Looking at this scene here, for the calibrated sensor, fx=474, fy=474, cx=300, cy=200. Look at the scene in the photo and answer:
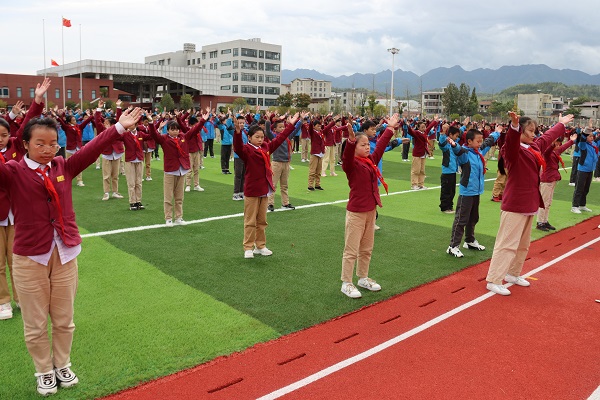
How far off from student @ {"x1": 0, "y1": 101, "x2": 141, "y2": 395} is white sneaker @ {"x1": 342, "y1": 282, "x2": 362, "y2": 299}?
316cm

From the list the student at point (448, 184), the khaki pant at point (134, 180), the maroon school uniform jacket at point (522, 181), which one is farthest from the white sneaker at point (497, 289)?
the khaki pant at point (134, 180)

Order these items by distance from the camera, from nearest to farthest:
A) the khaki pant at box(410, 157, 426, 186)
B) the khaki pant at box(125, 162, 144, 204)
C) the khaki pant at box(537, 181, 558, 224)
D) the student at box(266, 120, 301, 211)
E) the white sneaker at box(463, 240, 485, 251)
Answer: the white sneaker at box(463, 240, 485, 251) → the khaki pant at box(537, 181, 558, 224) → the khaki pant at box(125, 162, 144, 204) → the student at box(266, 120, 301, 211) → the khaki pant at box(410, 157, 426, 186)

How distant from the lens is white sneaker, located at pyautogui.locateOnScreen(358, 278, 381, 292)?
606cm

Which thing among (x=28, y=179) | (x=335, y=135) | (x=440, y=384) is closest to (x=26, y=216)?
(x=28, y=179)

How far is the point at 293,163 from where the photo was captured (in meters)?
21.7

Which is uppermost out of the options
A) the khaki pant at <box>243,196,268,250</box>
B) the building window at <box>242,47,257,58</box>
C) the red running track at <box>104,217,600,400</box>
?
the building window at <box>242,47,257,58</box>

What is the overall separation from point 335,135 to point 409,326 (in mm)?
13137

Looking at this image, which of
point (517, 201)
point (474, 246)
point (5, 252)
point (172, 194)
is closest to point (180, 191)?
point (172, 194)

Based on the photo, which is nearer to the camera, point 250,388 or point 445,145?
point 250,388

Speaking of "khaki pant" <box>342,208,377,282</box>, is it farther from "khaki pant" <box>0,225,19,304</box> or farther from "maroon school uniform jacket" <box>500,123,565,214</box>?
"khaki pant" <box>0,225,19,304</box>

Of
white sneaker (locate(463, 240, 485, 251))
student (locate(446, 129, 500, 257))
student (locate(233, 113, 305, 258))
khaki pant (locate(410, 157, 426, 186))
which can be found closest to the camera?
student (locate(233, 113, 305, 258))

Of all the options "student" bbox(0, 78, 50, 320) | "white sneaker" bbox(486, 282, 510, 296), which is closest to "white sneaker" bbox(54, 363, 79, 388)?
"student" bbox(0, 78, 50, 320)

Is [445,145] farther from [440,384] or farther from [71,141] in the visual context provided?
[71,141]

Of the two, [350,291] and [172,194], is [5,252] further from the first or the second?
[172,194]
